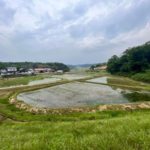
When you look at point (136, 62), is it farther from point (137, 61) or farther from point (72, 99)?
point (72, 99)

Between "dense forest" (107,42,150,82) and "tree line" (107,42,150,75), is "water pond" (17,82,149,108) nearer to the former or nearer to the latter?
"dense forest" (107,42,150,82)

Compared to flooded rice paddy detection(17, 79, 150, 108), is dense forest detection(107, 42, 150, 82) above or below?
above

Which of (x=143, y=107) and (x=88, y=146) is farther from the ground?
(x=88, y=146)

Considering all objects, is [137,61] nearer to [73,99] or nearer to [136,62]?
[136,62]

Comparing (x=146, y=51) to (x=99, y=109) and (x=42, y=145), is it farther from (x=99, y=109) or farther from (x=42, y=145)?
(x=42, y=145)

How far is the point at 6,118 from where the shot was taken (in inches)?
770

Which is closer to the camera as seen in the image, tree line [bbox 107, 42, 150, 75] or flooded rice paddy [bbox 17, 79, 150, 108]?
flooded rice paddy [bbox 17, 79, 150, 108]

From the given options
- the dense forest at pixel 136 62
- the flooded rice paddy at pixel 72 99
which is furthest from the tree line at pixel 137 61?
the flooded rice paddy at pixel 72 99

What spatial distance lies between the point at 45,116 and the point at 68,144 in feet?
47.2

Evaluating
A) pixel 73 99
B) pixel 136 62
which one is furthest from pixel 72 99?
pixel 136 62

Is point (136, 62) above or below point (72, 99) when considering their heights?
above

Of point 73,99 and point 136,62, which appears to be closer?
point 73,99

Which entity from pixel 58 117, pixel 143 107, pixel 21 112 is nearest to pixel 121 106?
pixel 143 107

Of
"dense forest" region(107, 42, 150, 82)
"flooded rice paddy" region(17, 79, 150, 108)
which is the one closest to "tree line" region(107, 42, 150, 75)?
"dense forest" region(107, 42, 150, 82)
